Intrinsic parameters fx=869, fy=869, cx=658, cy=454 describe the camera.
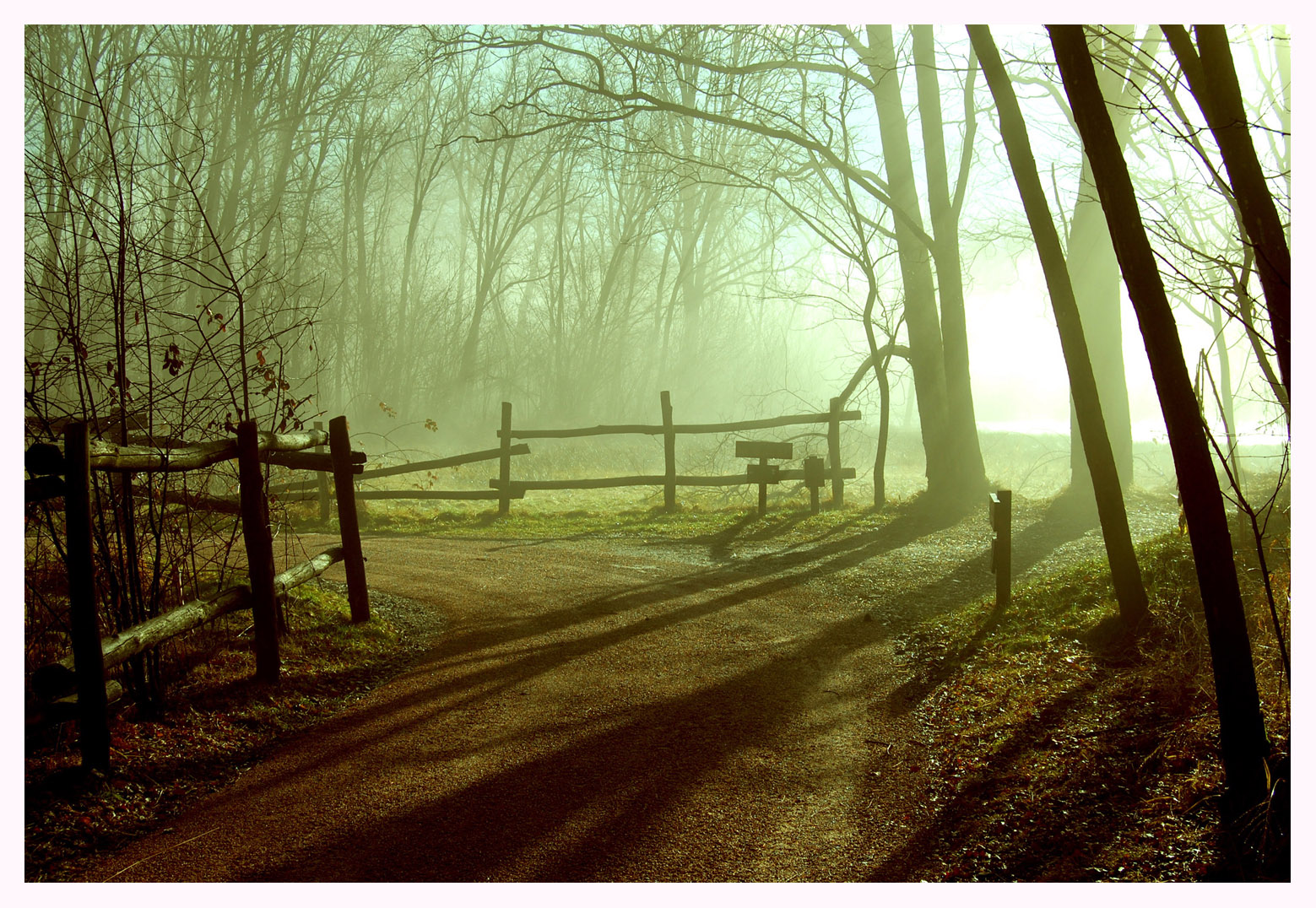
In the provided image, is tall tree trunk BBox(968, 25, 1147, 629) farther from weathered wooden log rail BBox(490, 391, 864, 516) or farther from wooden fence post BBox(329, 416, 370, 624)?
weathered wooden log rail BBox(490, 391, 864, 516)

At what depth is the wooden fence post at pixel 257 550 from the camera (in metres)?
4.96

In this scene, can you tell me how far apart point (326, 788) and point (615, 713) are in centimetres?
149

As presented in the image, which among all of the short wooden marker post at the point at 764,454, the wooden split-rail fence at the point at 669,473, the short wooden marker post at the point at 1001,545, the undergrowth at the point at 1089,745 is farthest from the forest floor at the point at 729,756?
the wooden split-rail fence at the point at 669,473

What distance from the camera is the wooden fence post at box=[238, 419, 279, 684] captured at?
496 cm

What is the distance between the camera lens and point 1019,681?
15.7 feet

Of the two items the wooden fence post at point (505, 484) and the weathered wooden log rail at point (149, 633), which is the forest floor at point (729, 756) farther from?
the wooden fence post at point (505, 484)

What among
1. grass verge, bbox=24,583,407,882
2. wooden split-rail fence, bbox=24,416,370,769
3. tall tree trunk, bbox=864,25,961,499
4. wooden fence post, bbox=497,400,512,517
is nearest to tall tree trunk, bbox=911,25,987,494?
tall tree trunk, bbox=864,25,961,499

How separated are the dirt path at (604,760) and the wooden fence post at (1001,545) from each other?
65cm

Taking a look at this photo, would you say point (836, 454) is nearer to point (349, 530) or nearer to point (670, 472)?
point (670, 472)

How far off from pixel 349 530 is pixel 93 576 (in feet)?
8.81

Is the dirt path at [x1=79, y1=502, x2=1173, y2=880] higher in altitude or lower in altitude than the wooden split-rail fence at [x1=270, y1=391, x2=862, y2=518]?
lower

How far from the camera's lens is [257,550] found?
499cm

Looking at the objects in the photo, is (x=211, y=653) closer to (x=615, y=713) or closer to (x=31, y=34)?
(x=615, y=713)

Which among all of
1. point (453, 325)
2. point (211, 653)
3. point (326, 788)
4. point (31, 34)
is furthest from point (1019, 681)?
point (453, 325)
